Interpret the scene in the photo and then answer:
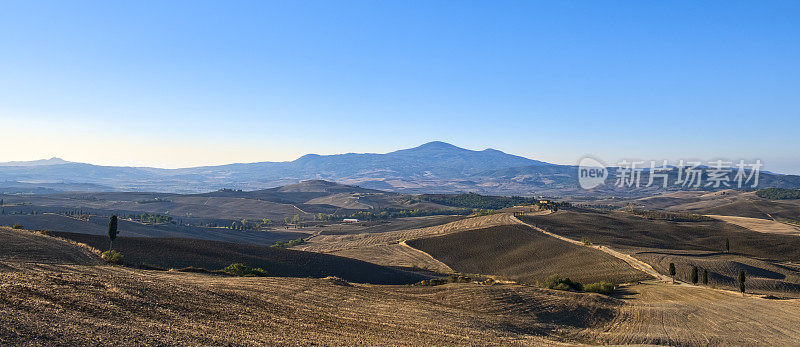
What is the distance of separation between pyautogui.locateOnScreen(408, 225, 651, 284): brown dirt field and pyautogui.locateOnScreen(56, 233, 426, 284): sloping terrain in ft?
71.2

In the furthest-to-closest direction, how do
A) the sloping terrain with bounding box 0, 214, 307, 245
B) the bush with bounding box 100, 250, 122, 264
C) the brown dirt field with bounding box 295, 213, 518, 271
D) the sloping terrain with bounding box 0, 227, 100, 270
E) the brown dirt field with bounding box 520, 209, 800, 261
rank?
the sloping terrain with bounding box 0, 214, 307, 245, the brown dirt field with bounding box 520, 209, 800, 261, the brown dirt field with bounding box 295, 213, 518, 271, the bush with bounding box 100, 250, 122, 264, the sloping terrain with bounding box 0, 227, 100, 270

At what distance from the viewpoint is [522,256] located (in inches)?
3541

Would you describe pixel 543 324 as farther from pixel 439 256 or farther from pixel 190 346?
pixel 439 256

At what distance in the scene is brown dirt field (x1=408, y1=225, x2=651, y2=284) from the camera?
69.5 m

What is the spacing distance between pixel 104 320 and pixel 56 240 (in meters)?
37.6

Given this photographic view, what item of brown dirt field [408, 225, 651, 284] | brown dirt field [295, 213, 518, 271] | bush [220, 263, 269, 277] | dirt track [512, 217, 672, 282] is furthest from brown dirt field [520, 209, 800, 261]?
bush [220, 263, 269, 277]

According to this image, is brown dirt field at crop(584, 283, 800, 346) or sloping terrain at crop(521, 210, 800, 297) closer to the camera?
brown dirt field at crop(584, 283, 800, 346)

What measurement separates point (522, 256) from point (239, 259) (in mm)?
55107

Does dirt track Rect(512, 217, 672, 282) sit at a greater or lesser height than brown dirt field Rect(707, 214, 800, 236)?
lesser

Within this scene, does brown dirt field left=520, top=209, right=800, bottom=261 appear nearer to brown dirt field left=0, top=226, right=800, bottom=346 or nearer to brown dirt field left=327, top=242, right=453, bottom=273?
brown dirt field left=327, top=242, right=453, bottom=273

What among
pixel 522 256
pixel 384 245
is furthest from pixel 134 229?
pixel 522 256

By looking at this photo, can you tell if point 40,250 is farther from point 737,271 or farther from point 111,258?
point 737,271

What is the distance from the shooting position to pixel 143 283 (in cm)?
2855

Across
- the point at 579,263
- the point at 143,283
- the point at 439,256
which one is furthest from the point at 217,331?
the point at 439,256
